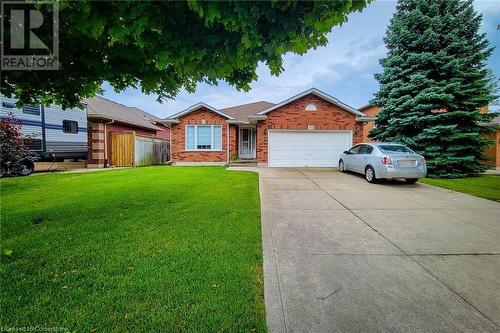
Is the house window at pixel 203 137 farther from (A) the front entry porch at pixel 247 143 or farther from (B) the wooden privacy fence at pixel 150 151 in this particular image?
(B) the wooden privacy fence at pixel 150 151

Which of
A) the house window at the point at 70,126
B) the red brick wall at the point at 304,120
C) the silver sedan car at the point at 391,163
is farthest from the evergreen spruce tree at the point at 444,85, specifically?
the house window at the point at 70,126

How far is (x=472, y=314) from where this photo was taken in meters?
2.19

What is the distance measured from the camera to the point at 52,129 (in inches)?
538

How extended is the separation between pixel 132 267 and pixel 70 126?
51.5 feet

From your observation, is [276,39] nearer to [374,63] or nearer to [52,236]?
[52,236]

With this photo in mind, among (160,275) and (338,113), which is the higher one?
(338,113)

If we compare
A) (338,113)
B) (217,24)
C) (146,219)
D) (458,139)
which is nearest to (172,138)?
(338,113)

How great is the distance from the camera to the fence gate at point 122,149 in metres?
16.9

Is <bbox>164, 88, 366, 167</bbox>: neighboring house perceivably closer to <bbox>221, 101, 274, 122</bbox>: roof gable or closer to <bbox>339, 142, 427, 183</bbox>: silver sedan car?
<bbox>221, 101, 274, 122</bbox>: roof gable

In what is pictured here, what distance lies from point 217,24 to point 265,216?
358 cm

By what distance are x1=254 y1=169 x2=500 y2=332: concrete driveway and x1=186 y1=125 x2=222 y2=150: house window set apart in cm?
1142

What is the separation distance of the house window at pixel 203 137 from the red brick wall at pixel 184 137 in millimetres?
268

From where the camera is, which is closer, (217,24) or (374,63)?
(217,24)

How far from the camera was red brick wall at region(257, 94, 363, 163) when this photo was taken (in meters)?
14.6
